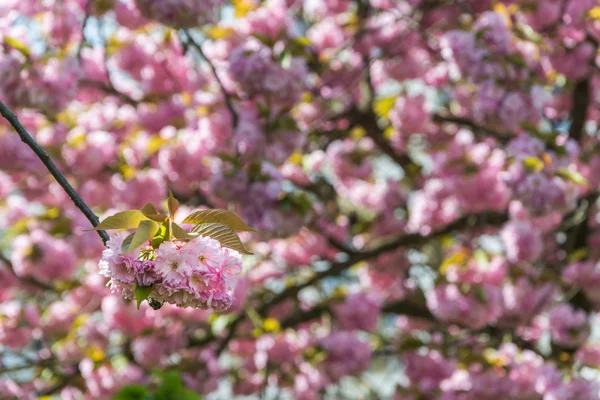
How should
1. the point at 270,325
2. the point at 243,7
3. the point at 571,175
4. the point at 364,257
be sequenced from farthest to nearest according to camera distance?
1. the point at 364,257
2. the point at 270,325
3. the point at 243,7
4. the point at 571,175

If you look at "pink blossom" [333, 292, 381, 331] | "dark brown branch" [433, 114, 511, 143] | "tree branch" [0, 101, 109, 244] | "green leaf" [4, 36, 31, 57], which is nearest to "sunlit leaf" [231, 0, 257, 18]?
"green leaf" [4, 36, 31, 57]

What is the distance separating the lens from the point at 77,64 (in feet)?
8.48

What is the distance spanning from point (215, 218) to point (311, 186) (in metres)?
2.86

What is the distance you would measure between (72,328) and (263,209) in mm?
1357

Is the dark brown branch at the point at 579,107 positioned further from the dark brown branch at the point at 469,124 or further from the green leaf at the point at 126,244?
the green leaf at the point at 126,244

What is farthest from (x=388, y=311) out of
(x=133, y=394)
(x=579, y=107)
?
(x=133, y=394)

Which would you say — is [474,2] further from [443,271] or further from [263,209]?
[263,209]

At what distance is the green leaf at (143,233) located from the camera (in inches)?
36.7

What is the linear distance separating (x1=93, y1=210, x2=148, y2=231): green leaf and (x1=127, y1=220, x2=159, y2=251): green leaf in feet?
0.05

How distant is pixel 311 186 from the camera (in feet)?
12.8

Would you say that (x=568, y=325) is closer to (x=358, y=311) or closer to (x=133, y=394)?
(x=358, y=311)

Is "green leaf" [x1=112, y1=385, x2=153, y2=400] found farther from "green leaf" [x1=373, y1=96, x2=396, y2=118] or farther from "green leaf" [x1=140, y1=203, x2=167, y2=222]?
"green leaf" [x1=373, y1=96, x2=396, y2=118]

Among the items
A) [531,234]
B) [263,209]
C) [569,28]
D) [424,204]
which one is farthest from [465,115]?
[263,209]

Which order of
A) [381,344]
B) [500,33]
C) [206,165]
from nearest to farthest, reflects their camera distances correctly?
1. [500,33]
2. [206,165]
3. [381,344]
